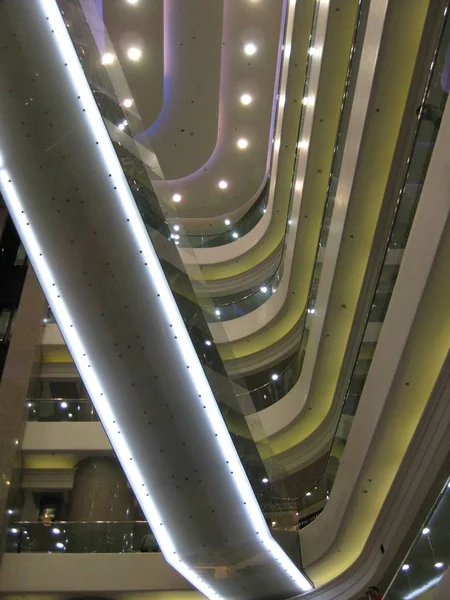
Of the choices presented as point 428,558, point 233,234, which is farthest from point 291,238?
point 428,558

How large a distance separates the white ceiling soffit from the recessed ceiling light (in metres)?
0.07

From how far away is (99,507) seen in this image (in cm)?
1017

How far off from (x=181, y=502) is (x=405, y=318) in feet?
9.25

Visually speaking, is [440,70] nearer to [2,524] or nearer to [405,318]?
[405,318]

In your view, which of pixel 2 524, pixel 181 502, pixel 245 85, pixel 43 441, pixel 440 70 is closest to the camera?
pixel 440 70

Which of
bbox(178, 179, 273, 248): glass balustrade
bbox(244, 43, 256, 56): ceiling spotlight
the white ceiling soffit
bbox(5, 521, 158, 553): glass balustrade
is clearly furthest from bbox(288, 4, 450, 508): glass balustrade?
bbox(178, 179, 273, 248): glass balustrade

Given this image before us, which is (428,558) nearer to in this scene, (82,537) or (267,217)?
(82,537)

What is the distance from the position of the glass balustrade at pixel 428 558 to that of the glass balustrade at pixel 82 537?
511 centimetres

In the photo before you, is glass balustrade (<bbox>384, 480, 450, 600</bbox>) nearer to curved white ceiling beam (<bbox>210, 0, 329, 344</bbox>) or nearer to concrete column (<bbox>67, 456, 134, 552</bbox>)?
curved white ceiling beam (<bbox>210, 0, 329, 344</bbox>)

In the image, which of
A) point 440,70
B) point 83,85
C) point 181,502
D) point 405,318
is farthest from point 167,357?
point 440,70

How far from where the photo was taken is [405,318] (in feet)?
15.7

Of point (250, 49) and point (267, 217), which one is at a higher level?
point (250, 49)

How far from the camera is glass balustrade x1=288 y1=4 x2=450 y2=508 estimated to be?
14.4 ft

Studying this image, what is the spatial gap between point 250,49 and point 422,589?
1139 cm
